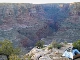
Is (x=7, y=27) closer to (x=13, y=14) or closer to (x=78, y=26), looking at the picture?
(x=13, y=14)

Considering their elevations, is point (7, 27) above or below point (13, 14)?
below

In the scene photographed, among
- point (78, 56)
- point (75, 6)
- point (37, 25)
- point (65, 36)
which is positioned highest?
point (75, 6)

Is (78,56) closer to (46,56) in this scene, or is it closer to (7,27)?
(46,56)

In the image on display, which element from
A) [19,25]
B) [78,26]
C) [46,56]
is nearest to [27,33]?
[19,25]

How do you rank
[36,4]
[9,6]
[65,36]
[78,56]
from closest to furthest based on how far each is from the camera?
[78,56] < [65,36] < [9,6] < [36,4]

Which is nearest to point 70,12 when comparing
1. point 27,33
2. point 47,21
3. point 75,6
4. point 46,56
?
point 75,6

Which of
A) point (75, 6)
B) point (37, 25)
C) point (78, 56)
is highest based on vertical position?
point (75, 6)

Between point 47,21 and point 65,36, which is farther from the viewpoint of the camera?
point 47,21

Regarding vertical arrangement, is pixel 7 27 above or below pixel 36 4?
below

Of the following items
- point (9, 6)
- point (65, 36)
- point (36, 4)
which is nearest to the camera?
point (65, 36)
